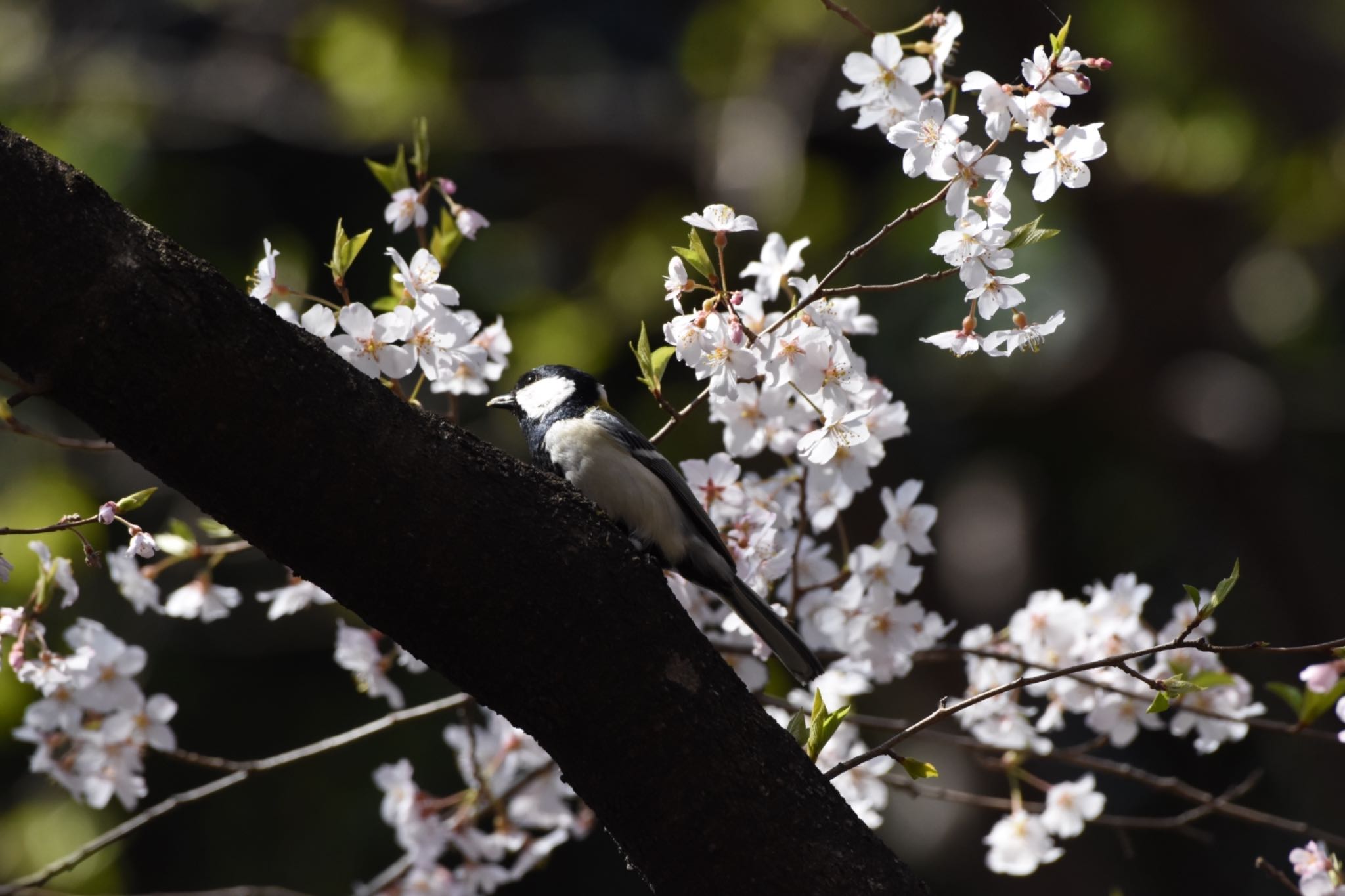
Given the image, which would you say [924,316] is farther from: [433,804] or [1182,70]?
[433,804]

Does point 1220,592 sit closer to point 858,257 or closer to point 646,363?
point 858,257

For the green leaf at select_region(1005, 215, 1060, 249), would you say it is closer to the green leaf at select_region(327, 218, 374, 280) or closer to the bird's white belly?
the bird's white belly

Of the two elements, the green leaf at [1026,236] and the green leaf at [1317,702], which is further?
the green leaf at [1317,702]

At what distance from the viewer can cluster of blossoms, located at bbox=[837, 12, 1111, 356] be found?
1682mm

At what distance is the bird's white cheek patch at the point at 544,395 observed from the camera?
8.30 feet

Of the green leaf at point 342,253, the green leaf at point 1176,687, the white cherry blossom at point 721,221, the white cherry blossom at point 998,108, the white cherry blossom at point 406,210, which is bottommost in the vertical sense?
the green leaf at point 1176,687

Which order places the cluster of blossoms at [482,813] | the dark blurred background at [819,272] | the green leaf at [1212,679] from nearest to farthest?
the green leaf at [1212,679], the cluster of blossoms at [482,813], the dark blurred background at [819,272]

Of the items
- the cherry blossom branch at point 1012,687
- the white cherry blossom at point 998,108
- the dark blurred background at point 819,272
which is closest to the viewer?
the cherry blossom branch at point 1012,687

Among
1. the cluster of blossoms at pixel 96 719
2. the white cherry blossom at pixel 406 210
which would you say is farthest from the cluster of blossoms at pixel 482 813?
the white cherry blossom at pixel 406 210

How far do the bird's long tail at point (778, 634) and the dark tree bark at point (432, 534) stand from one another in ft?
1.58

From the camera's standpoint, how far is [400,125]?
568 centimetres

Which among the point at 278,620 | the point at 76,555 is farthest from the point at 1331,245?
the point at 76,555

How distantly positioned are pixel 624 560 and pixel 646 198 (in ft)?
16.0

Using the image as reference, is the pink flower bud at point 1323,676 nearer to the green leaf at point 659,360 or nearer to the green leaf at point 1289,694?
the green leaf at point 1289,694
